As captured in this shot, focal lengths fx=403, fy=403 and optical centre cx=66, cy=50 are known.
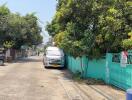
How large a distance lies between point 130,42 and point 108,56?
3.97 metres

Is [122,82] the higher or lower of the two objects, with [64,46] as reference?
lower

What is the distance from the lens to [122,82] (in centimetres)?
1902

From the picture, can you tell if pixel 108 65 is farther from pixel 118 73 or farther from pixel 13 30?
pixel 13 30

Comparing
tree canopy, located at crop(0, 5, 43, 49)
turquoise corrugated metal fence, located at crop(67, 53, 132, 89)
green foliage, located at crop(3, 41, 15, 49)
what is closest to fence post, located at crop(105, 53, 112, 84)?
turquoise corrugated metal fence, located at crop(67, 53, 132, 89)

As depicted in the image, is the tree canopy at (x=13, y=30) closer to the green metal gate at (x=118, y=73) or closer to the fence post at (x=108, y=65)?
the fence post at (x=108, y=65)

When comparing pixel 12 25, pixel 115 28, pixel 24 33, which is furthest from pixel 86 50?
pixel 24 33

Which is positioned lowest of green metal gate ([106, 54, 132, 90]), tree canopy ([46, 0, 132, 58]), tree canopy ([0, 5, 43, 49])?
green metal gate ([106, 54, 132, 90])

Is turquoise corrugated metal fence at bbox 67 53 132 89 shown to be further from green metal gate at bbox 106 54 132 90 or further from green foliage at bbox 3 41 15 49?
green foliage at bbox 3 41 15 49

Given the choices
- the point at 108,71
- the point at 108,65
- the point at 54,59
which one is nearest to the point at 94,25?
the point at 108,65

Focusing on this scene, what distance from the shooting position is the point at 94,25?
25250 millimetres

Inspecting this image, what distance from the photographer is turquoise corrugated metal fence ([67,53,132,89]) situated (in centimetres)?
1823

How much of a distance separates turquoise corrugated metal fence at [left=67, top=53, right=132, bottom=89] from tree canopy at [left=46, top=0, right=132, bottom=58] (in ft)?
2.56

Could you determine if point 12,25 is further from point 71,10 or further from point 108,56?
point 108,56

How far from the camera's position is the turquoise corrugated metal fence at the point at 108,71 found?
18.2 metres
